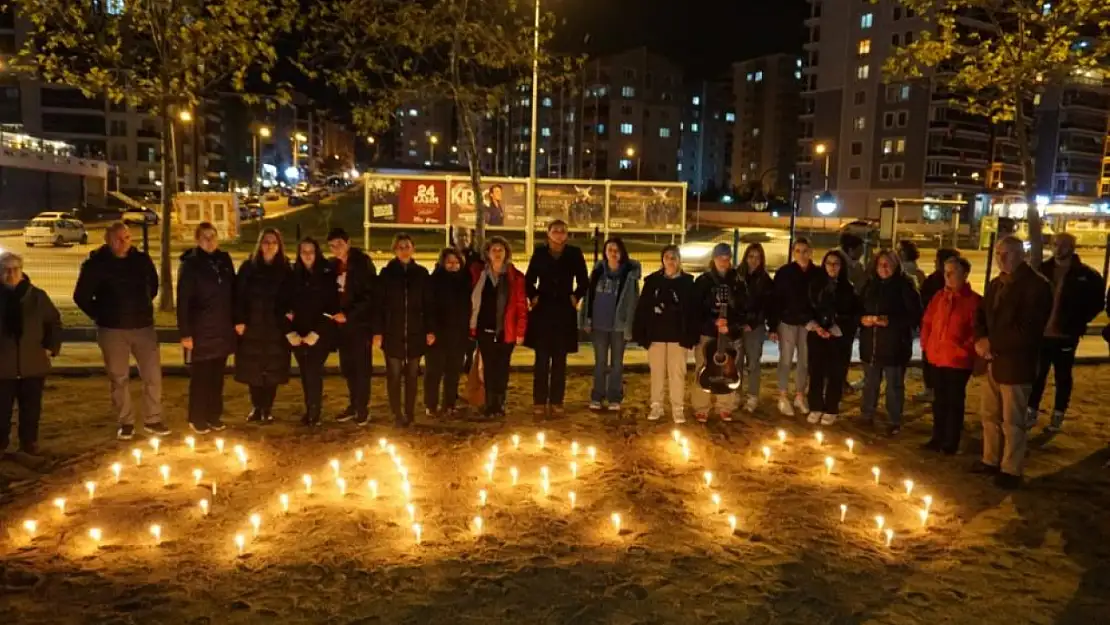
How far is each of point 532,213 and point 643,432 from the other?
1439 cm

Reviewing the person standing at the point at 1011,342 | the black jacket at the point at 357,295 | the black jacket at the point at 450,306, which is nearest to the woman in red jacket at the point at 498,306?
the black jacket at the point at 450,306

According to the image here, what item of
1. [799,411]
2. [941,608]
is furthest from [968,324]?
[941,608]

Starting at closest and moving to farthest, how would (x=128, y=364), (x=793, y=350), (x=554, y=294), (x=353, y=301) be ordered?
(x=128, y=364), (x=353, y=301), (x=554, y=294), (x=793, y=350)

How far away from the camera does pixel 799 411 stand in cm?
958

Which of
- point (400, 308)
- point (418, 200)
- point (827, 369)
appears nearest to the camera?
point (400, 308)

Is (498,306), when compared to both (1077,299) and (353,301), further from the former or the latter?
(1077,299)

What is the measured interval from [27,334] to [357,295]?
9.38ft

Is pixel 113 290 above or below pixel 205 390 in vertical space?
above

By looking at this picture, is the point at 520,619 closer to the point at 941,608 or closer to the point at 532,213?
the point at 941,608

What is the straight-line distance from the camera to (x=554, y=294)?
8867mm

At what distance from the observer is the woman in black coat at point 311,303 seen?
821 centimetres

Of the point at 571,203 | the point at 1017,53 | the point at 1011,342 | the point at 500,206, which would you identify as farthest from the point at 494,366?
the point at 500,206

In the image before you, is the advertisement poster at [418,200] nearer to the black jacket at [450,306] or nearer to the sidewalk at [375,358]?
the sidewalk at [375,358]

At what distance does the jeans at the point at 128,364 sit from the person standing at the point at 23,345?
44cm
